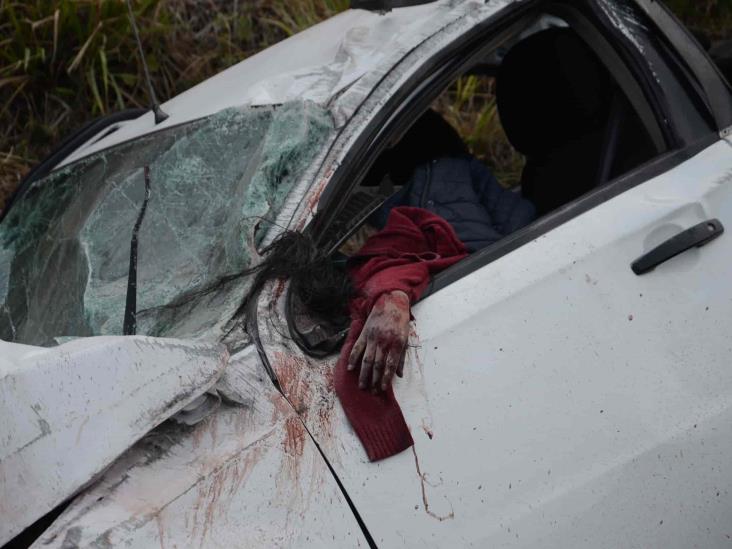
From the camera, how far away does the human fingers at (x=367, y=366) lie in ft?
5.74

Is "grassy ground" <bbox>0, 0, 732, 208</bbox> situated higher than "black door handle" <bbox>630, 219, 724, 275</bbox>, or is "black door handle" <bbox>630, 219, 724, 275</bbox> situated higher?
"grassy ground" <bbox>0, 0, 732, 208</bbox>

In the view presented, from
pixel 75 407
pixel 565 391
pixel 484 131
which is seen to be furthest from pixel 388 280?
pixel 484 131

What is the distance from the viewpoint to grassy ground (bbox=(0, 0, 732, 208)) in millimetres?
4219

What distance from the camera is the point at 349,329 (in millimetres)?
1857

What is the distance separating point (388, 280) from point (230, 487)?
51 centimetres

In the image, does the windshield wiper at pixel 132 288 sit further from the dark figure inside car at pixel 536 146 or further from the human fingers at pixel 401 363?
the dark figure inside car at pixel 536 146

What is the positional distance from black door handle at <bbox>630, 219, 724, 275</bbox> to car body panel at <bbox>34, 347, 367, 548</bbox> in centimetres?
76

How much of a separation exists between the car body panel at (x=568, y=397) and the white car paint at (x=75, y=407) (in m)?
0.21

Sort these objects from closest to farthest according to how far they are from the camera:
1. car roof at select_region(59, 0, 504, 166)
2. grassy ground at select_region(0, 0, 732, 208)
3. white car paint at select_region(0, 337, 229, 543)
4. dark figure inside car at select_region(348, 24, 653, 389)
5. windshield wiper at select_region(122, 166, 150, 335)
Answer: white car paint at select_region(0, 337, 229, 543) → windshield wiper at select_region(122, 166, 150, 335) → car roof at select_region(59, 0, 504, 166) → dark figure inside car at select_region(348, 24, 653, 389) → grassy ground at select_region(0, 0, 732, 208)

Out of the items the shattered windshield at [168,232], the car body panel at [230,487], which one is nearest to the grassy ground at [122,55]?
the shattered windshield at [168,232]

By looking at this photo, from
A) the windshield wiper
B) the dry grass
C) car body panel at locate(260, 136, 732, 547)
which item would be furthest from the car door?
the dry grass

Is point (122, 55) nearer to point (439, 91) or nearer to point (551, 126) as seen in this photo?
point (551, 126)

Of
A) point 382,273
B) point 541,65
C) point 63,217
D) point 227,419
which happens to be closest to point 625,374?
point 382,273

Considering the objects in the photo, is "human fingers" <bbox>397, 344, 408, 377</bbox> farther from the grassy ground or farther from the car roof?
the grassy ground
